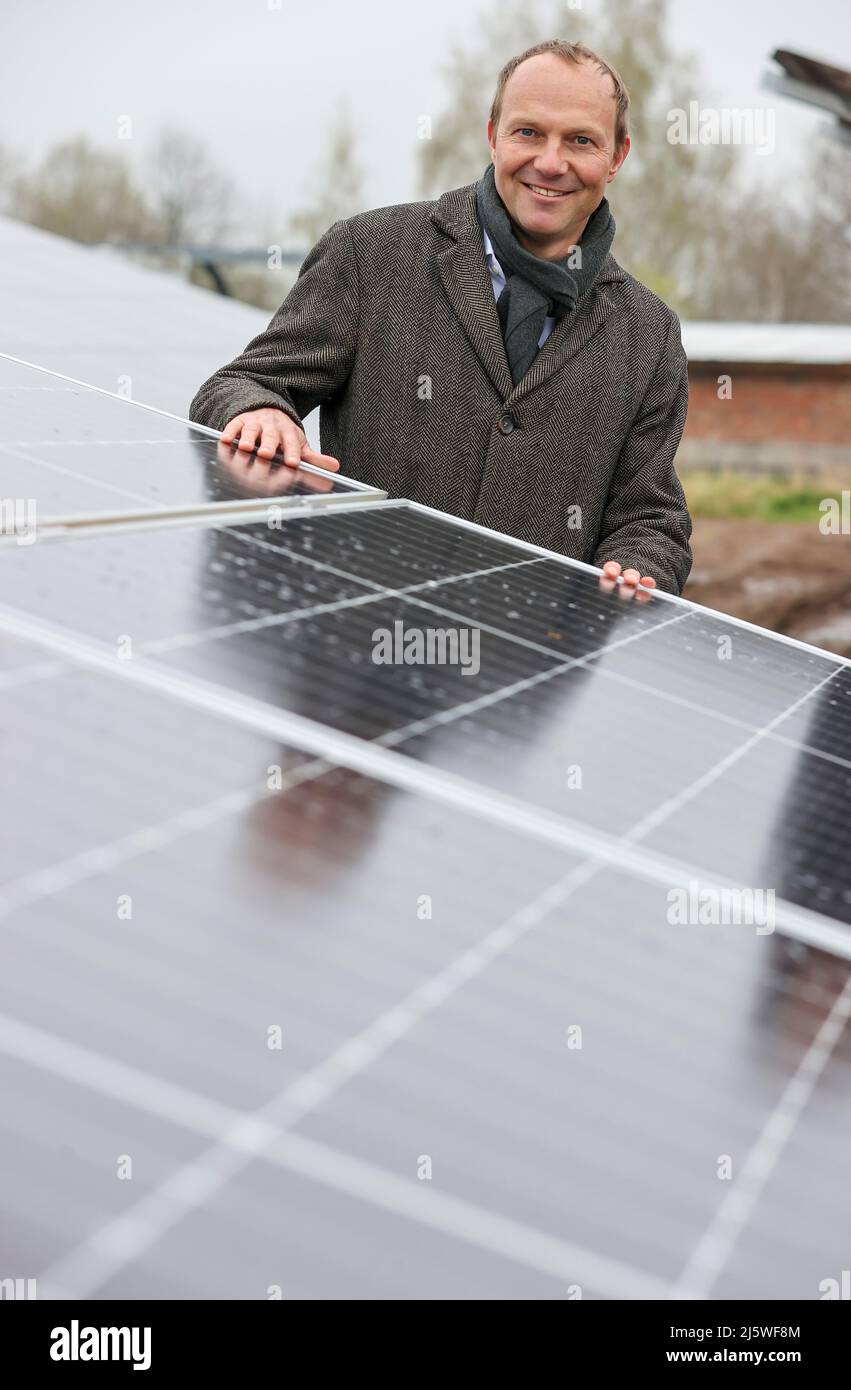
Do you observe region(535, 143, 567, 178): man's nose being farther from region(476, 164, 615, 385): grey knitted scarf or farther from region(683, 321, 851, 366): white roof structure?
region(683, 321, 851, 366): white roof structure

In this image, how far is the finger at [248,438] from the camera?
4.46 m

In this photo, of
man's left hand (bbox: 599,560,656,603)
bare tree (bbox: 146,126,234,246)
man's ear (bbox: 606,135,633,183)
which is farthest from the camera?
bare tree (bbox: 146,126,234,246)

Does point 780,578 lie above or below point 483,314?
below

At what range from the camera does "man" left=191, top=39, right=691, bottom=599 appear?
4984mm

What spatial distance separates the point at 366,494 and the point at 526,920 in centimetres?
267

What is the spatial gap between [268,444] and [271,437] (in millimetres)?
36

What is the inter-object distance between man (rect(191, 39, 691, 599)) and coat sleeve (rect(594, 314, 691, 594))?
65 millimetres

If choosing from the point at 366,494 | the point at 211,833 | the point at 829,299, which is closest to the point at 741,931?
the point at 211,833

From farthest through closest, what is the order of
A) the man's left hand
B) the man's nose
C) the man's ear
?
the man's ear, the man's nose, the man's left hand

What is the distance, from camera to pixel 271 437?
4.48 metres

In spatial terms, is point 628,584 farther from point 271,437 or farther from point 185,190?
point 185,190

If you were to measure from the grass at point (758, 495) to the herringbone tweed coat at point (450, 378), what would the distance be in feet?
68.0

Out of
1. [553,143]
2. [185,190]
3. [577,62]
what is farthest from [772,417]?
[185,190]

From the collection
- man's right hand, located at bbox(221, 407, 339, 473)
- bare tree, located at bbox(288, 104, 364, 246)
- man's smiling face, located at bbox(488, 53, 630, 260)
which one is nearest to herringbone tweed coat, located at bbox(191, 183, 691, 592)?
man's smiling face, located at bbox(488, 53, 630, 260)
